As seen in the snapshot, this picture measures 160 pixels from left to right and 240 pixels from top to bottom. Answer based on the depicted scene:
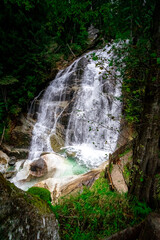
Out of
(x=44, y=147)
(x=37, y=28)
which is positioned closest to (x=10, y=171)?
(x=44, y=147)

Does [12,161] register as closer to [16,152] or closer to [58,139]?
[16,152]

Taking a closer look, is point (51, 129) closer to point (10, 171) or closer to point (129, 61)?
point (10, 171)

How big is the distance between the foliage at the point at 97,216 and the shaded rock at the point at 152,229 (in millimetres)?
751

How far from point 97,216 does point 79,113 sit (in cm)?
971

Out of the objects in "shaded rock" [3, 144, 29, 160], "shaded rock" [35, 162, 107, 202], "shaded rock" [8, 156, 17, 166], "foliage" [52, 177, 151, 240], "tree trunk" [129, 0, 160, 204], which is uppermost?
"tree trunk" [129, 0, 160, 204]

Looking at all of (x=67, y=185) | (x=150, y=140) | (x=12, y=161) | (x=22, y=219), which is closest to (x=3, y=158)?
(x=12, y=161)

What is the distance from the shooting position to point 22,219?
1.43 m

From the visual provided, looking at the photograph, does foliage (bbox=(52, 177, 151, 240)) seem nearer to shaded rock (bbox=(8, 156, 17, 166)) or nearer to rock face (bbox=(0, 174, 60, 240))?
rock face (bbox=(0, 174, 60, 240))

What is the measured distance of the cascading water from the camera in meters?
10.2


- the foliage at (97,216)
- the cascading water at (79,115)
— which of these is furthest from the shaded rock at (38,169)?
the foliage at (97,216)

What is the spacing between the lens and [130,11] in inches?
107

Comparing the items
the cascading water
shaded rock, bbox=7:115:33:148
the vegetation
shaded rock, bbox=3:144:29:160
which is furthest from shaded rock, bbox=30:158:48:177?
shaded rock, bbox=7:115:33:148

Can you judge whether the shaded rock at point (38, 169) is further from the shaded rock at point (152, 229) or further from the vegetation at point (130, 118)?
the shaded rock at point (152, 229)

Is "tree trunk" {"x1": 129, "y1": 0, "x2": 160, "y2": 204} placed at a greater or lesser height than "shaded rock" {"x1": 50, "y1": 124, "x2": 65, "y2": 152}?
greater
